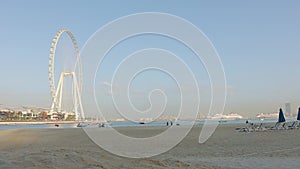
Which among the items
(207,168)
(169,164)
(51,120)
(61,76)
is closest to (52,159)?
(169,164)

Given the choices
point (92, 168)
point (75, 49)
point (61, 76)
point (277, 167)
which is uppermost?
point (75, 49)

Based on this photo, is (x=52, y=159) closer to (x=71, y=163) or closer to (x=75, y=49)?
(x=71, y=163)

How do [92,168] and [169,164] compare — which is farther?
[169,164]

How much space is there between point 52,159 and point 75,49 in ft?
358

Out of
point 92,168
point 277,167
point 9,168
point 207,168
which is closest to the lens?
point 9,168

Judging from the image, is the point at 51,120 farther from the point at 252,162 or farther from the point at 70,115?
the point at 252,162

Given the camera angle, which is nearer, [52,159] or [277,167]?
[52,159]

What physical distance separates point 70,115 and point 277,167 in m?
169

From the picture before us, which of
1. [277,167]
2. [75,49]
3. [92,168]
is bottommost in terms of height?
[277,167]

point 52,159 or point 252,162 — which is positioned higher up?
point 52,159

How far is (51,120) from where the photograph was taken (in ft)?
532

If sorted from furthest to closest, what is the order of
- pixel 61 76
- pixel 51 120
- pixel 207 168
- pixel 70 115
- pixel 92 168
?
1. pixel 70 115
2. pixel 51 120
3. pixel 61 76
4. pixel 207 168
5. pixel 92 168

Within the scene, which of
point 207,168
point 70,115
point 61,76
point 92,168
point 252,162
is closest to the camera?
point 92,168

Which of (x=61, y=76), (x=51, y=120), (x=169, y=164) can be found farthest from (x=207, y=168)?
(x=51, y=120)
